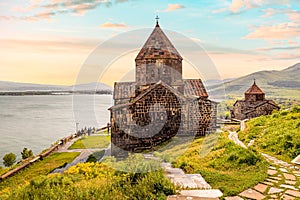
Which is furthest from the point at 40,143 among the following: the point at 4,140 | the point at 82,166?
the point at 82,166

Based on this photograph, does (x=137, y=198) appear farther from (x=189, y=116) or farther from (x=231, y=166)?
(x=189, y=116)

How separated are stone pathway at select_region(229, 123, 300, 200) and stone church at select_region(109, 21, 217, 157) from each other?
877 cm

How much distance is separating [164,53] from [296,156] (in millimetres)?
10774

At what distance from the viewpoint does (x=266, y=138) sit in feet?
34.3

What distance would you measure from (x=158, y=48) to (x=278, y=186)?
12.9m

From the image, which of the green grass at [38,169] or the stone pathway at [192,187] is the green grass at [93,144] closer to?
the green grass at [38,169]

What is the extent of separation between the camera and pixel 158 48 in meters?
17.4

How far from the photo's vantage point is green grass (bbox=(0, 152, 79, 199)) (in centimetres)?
1537

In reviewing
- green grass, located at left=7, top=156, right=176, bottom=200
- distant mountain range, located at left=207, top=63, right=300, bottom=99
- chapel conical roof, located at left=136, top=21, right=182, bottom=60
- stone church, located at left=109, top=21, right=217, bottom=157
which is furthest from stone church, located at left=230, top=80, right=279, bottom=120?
distant mountain range, located at left=207, top=63, right=300, bottom=99

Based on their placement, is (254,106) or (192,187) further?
(254,106)

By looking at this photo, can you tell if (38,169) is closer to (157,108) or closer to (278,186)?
(157,108)

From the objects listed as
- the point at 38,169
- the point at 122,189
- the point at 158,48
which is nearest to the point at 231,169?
the point at 122,189

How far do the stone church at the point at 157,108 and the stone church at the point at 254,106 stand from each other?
15.8 meters

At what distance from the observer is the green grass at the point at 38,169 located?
605 inches
